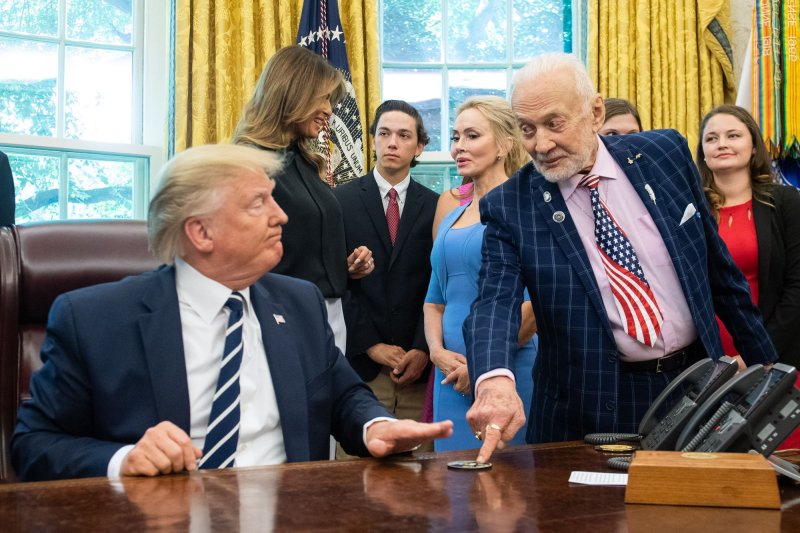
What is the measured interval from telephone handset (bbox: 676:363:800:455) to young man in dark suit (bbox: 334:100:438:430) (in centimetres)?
198

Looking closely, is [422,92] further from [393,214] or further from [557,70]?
[557,70]

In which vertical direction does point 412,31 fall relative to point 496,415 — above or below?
above

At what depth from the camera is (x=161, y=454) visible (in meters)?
1.52

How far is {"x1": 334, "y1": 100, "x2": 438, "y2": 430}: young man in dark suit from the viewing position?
3.50m

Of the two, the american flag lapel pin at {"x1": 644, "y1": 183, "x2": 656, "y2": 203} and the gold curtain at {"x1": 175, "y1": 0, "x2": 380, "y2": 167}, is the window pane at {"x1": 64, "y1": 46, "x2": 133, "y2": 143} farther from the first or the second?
the american flag lapel pin at {"x1": 644, "y1": 183, "x2": 656, "y2": 203}

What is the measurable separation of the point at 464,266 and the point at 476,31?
280cm

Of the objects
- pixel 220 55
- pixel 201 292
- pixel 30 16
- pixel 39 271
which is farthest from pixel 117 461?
pixel 30 16

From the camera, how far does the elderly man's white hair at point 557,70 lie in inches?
89.7

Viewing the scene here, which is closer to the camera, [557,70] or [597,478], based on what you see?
[597,478]

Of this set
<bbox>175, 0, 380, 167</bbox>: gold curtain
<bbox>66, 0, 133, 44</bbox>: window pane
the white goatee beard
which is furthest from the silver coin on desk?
<bbox>66, 0, 133, 44</bbox>: window pane

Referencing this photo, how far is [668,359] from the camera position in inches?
85.7

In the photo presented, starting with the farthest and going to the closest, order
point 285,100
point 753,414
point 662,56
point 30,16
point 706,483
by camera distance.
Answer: point 662,56 → point 30,16 → point 285,100 → point 753,414 → point 706,483

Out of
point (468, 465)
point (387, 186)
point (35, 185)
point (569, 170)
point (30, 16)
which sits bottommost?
point (468, 465)

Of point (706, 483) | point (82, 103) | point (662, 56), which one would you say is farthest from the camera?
point (662, 56)
